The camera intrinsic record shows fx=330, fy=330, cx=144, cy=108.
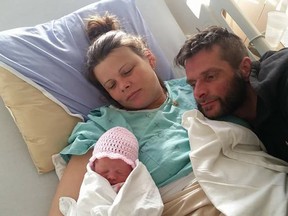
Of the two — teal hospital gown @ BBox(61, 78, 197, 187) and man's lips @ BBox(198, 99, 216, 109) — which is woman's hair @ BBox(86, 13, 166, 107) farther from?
man's lips @ BBox(198, 99, 216, 109)

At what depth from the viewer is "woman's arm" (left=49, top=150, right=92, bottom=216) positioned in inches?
44.4

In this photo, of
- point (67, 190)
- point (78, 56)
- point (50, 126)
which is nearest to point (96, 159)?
point (67, 190)

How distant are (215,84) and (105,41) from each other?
49 centimetres

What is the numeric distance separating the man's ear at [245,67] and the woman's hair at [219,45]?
0.06 feet

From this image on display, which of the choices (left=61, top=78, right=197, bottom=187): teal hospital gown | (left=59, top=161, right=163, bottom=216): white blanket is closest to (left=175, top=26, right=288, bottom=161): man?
(left=61, top=78, right=197, bottom=187): teal hospital gown

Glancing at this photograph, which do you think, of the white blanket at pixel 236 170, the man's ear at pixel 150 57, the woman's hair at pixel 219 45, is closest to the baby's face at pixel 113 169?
the white blanket at pixel 236 170

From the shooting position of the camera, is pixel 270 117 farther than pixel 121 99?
No

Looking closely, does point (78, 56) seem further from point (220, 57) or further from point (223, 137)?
point (223, 137)

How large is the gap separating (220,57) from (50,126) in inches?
27.3

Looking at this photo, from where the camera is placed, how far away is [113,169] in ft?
3.43

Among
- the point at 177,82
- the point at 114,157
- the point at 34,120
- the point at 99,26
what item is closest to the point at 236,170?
the point at 114,157

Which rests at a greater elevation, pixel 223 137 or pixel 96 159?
pixel 96 159

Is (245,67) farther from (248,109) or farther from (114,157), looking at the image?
(114,157)

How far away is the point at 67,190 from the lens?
45.0 inches
